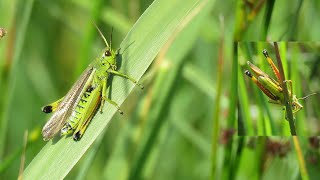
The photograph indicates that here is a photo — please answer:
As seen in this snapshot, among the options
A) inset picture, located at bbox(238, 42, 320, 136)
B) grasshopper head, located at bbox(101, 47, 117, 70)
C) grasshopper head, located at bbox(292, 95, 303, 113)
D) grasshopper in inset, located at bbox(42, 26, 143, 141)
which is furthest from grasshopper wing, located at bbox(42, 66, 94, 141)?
grasshopper head, located at bbox(292, 95, 303, 113)

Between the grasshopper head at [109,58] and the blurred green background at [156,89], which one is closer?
the blurred green background at [156,89]

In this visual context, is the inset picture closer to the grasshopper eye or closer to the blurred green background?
the blurred green background

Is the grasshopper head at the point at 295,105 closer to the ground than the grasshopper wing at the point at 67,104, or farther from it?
farther from it

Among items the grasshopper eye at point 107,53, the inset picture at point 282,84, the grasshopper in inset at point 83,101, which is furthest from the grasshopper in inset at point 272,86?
the grasshopper eye at point 107,53

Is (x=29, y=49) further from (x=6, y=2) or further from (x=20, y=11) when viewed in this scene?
(x=20, y=11)

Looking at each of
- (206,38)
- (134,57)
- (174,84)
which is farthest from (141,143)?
(206,38)

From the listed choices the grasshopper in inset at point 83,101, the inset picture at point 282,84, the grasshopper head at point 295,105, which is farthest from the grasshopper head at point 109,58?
the grasshopper head at point 295,105

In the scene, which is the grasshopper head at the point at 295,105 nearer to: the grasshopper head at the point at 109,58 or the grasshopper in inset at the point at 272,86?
the grasshopper in inset at the point at 272,86

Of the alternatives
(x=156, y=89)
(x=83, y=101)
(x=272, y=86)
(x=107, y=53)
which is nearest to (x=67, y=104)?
(x=83, y=101)
